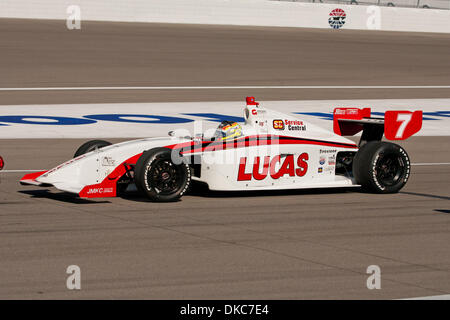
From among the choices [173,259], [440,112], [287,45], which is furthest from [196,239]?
[287,45]

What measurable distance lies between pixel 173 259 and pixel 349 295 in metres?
1.81

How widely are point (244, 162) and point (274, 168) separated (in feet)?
1.60

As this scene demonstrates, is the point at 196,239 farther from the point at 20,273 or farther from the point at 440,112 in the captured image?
the point at 440,112

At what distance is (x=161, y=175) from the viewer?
10.5m

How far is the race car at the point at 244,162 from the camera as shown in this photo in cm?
1048

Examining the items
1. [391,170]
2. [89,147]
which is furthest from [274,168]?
[89,147]

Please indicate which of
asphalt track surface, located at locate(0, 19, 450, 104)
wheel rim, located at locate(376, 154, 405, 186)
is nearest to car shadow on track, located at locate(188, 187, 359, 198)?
wheel rim, located at locate(376, 154, 405, 186)

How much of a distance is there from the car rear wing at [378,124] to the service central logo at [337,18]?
3557cm

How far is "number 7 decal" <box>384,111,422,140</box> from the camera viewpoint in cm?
1178

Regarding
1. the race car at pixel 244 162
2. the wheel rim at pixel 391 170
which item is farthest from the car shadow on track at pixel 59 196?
the wheel rim at pixel 391 170

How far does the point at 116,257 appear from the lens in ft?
25.5

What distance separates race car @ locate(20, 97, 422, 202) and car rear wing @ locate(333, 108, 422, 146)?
0.02 metres

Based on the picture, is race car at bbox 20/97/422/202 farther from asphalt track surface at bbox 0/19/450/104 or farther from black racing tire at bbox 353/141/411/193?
asphalt track surface at bbox 0/19/450/104

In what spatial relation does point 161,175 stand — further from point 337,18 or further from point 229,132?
point 337,18
